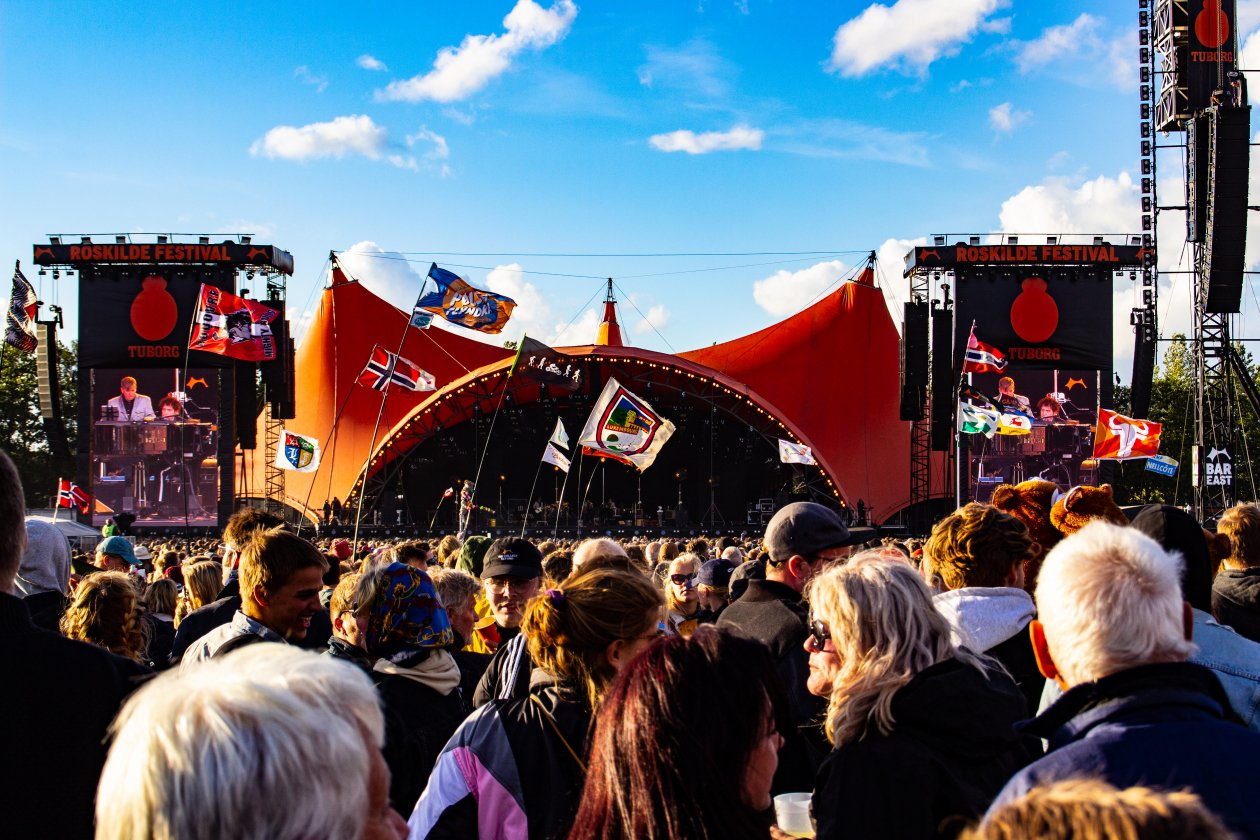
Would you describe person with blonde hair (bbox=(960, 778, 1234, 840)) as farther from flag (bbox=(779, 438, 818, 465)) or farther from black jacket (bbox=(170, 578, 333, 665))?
flag (bbox=(779, 438, 818, 465))

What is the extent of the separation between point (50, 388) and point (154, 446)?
10.7ft

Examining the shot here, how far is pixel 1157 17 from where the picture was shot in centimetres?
2470

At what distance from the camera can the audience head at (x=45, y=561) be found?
150 inches

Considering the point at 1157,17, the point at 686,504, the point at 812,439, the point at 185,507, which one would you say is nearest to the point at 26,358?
the point at 185,507

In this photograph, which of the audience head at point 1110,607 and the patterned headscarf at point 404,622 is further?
the patterned headscarf at point 404,622

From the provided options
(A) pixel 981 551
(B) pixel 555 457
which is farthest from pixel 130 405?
(A) pixel 981 551

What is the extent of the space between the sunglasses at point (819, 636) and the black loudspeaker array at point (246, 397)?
30244 mm

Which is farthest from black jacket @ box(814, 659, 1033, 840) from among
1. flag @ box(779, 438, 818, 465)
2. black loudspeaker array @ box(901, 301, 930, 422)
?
black loudspeaker array @ box(901, 301, 930, 422)

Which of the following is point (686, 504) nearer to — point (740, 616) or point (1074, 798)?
point (740, 616)

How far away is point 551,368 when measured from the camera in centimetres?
2819

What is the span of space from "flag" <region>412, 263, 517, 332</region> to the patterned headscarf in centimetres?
1446

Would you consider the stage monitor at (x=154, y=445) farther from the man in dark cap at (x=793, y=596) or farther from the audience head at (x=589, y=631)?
the audience head at (x=589, y=631)

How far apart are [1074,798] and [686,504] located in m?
34.2

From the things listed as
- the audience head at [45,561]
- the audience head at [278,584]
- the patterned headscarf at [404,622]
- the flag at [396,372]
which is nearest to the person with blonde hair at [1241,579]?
the patterned headscarf at [404,622]
